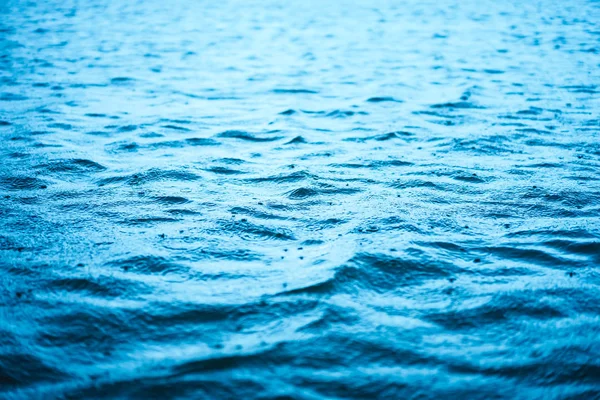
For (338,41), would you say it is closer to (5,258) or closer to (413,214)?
(413,214)

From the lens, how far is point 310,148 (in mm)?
7922

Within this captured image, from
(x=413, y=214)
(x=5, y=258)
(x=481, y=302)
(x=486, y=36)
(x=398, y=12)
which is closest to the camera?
(x=481, y=302)

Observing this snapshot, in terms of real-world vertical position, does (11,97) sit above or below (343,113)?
above

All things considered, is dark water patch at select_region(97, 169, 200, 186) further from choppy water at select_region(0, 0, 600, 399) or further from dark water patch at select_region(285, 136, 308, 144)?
dark water patch at select_region(285, 136, 308, 144)

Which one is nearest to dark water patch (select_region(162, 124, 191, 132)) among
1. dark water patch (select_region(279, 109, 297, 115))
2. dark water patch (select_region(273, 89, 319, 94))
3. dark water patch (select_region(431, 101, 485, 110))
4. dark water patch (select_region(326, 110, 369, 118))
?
dark water patch (select_region(279, 109, 297, 115))

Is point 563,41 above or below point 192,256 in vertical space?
below

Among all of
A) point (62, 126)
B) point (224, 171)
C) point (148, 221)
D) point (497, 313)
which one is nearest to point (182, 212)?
point (148, 221)

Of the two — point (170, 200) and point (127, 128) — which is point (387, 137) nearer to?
point (170, 200)

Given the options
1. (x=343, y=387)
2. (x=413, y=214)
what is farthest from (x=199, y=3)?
(x=343, y=387)

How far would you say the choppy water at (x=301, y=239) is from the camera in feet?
11.3

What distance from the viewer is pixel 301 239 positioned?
4.96m

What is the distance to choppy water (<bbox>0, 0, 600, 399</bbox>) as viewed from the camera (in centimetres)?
345

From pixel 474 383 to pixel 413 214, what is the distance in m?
2.36

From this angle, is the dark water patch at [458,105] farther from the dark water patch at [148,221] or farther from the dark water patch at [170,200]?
the dark water patch at [148,221]
